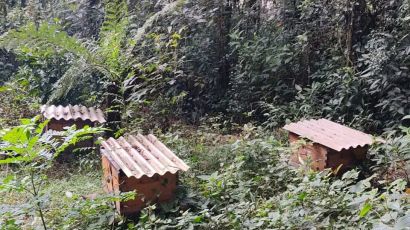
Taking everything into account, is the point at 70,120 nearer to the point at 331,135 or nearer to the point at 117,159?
the point at 117,159

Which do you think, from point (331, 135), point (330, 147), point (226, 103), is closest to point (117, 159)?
point (330, 147)

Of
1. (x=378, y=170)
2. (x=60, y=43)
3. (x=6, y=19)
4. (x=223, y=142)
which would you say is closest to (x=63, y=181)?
(x=60, y=43)

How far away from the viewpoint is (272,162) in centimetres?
338

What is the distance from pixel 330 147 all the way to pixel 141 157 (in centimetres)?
146

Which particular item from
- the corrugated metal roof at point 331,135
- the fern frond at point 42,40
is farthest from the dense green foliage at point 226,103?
the corrugated metal roof at point 331,135

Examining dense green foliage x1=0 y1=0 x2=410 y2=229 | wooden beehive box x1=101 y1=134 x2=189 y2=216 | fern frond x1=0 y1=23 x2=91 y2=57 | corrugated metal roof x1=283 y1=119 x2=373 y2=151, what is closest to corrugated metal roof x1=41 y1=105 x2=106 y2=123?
dense green foliage x1=0 y1=0 x2=410 y2=229

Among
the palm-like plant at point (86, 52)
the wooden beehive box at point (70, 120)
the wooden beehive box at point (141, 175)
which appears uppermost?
the palm-like plant at point (86, 52)

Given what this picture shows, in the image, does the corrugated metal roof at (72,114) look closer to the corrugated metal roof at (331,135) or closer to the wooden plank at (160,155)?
the wooden plank at (160,155)

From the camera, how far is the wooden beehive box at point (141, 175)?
274cm

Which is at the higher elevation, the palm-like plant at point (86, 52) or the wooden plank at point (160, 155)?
the palm-like plant at point (86, 52)

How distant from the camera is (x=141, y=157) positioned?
3004mm

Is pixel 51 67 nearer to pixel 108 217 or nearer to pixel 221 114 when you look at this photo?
pixel 221 114

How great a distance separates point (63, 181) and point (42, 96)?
116 inches

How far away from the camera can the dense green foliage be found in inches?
94.1
